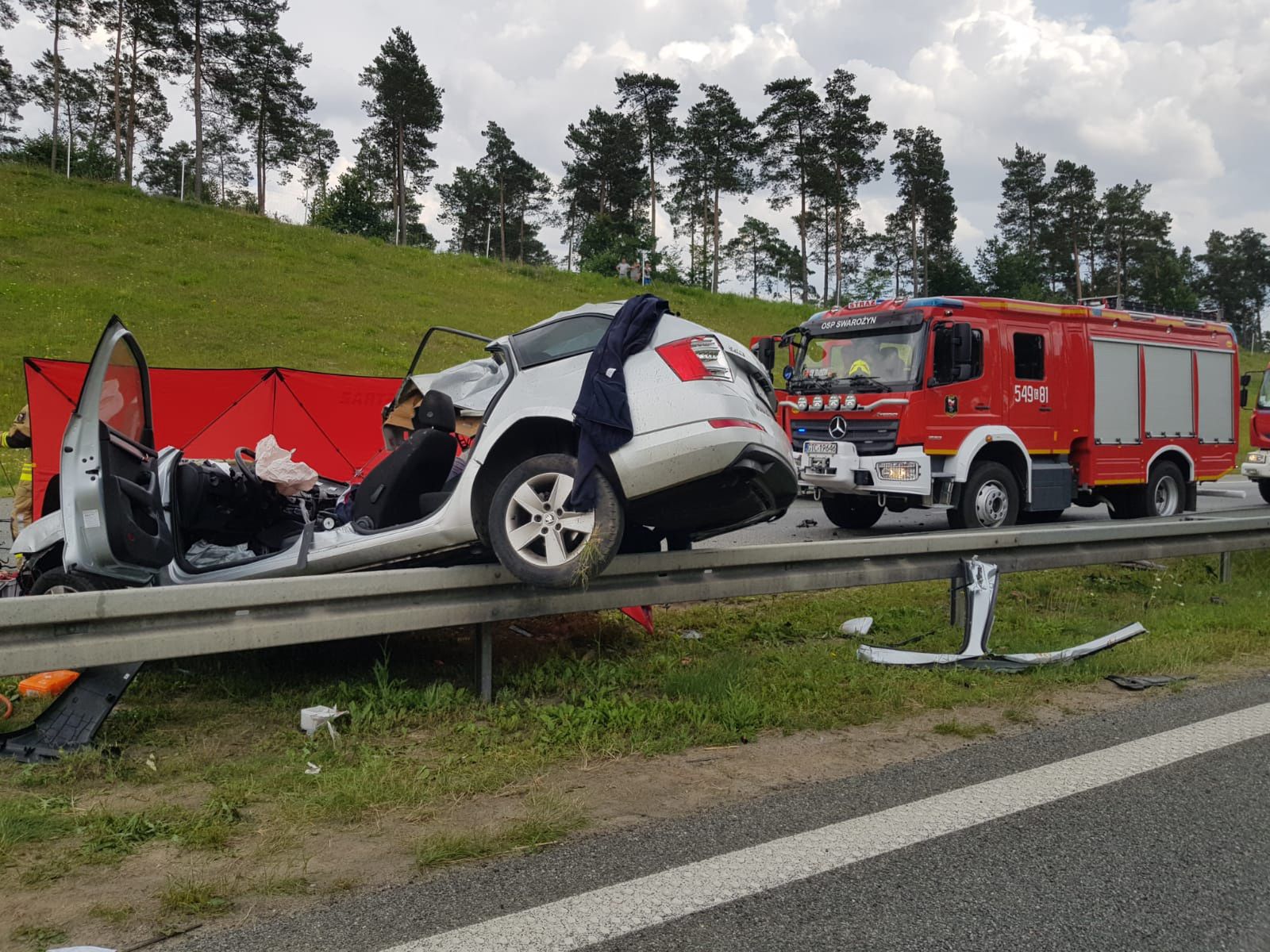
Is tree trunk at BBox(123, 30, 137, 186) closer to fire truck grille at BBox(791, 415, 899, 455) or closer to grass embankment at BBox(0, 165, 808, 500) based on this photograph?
grass embankment at BBox(0, 165, 808, 500)

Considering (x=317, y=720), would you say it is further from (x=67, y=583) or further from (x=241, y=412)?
(x=241, y=412)

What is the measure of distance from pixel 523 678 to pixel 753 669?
120cm

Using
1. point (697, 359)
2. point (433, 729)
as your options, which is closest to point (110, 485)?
point (433, 729)

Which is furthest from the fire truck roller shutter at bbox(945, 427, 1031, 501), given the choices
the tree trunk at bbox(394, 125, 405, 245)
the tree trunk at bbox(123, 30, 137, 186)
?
the tree trunk at bbox(123, 30, 137, 186)

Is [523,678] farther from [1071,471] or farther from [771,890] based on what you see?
[1071,471]

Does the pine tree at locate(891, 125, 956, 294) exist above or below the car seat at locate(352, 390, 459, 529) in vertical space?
above

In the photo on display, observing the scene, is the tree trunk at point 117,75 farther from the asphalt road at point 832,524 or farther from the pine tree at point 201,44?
the asphalt road at point 832,524

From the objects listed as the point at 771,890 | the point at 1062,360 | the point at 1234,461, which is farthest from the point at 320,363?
the point at 771,890

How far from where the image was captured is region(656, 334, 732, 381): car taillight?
4312 mm

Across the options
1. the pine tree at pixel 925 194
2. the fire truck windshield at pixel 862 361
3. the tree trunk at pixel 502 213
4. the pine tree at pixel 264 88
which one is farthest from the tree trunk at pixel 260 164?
the fire truck windshield at pixel 862 361

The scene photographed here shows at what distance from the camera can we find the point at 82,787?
3.38 meters

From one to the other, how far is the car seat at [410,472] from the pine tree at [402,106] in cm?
4716

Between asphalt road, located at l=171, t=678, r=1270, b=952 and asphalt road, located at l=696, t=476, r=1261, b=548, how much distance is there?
16.5 ft

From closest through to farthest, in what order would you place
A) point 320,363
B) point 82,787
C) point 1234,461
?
point 82,787 < point 1234,461 < point 320,363
